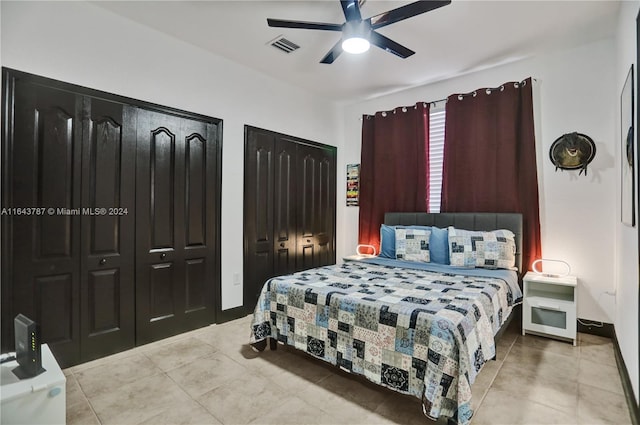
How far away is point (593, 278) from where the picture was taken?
10.4 ft

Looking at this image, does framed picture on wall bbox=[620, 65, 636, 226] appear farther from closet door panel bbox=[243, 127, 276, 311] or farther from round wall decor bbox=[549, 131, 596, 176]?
closet door panel bbox=[243, 127, 276, 311]

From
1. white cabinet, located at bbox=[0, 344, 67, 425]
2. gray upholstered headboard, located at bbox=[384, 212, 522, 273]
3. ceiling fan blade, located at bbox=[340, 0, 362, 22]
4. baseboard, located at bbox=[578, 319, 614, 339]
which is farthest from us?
gray upholstered headboard, located at bbox=[384, 212, 522, 273]

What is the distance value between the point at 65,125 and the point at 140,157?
0.57 m

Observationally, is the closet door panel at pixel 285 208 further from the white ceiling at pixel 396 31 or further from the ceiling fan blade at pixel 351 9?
the ceiling fan blade at pixel 351 9

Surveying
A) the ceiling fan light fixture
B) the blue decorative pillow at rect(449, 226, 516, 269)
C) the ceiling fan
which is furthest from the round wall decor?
the ceiling fan light fixture

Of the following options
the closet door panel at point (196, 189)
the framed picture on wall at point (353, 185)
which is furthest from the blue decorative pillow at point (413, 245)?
the closet door panel at point (196, 189)

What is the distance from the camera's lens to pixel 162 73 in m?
3.10

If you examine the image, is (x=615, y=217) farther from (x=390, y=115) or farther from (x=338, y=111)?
(x=338, y=111)

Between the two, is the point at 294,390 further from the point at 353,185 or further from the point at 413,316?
the point at 353,185

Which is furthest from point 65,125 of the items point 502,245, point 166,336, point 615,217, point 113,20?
point 615,217

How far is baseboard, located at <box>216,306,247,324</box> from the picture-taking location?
11.6ft

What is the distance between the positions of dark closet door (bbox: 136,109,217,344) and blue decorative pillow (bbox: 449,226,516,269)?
256 centimetres

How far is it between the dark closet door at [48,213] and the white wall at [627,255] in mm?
3736

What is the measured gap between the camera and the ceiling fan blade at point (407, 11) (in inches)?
83.4
